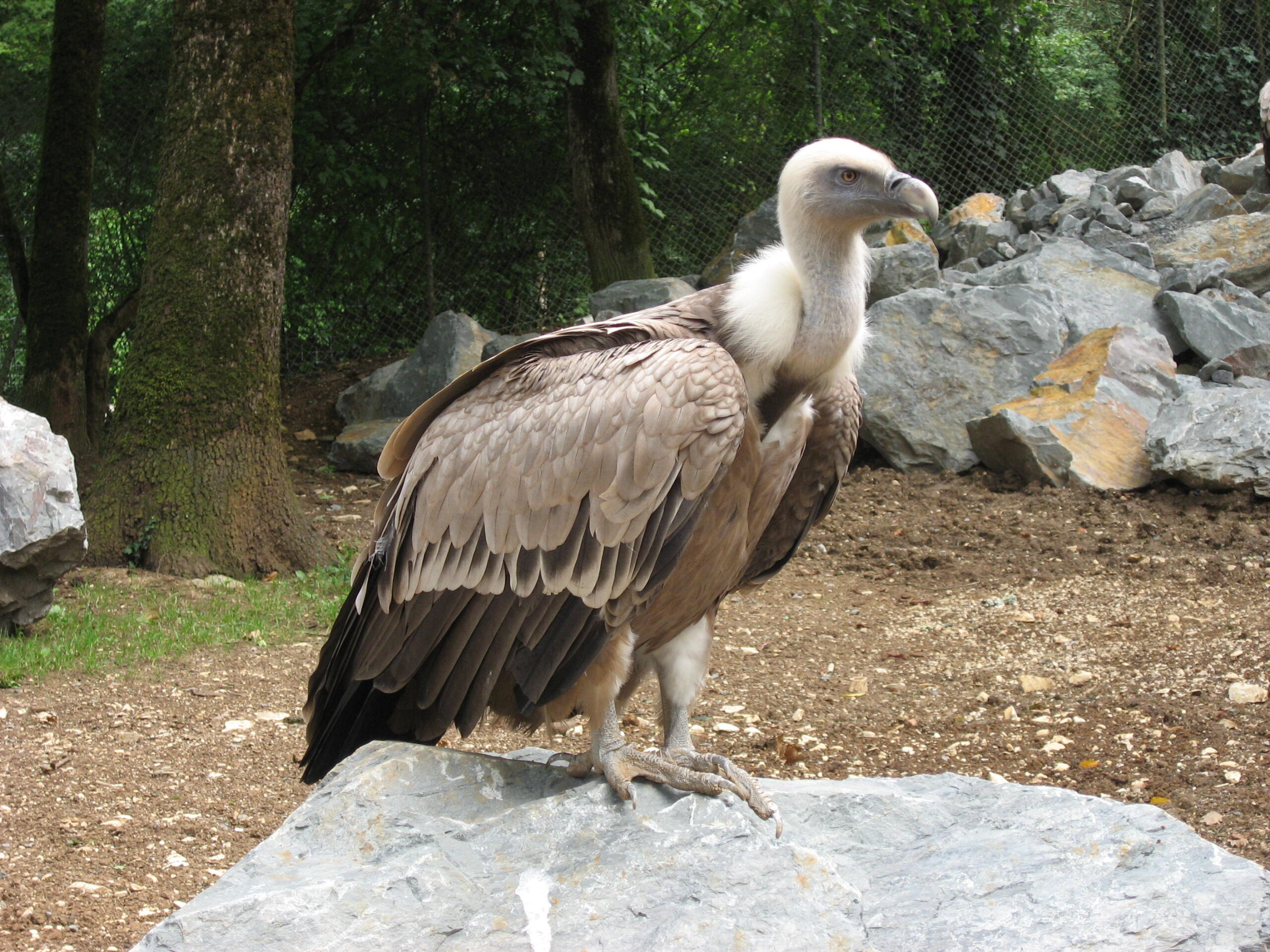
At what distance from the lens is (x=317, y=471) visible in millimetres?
9438

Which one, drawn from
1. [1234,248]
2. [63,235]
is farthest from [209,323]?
[1234,248]

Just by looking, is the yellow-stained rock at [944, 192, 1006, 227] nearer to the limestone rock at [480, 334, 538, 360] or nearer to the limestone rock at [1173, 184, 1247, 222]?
the limestone rock at [1173, 184, 1247, 222]

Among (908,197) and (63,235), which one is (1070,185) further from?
(908,197)

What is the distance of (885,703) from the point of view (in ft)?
17.7

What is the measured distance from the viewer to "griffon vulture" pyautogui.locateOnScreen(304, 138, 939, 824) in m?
3.00

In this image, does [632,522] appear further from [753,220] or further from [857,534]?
[753,220]

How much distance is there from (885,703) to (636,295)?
5.38m

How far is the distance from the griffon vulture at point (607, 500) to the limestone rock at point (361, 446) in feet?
19.3

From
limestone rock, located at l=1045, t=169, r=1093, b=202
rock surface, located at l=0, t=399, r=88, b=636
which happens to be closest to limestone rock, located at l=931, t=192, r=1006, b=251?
limestone rock, located at l=1045, t=169, r=1093, b=202

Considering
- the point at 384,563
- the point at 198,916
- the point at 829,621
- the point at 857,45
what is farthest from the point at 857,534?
→ the point at 857,45

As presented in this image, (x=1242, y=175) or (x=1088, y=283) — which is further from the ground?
(x=1242, y=175)

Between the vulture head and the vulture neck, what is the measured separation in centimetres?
2

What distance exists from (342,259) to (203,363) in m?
4.75

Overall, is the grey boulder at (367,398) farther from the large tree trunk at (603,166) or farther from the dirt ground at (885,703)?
the dirt ground at (885,703)
